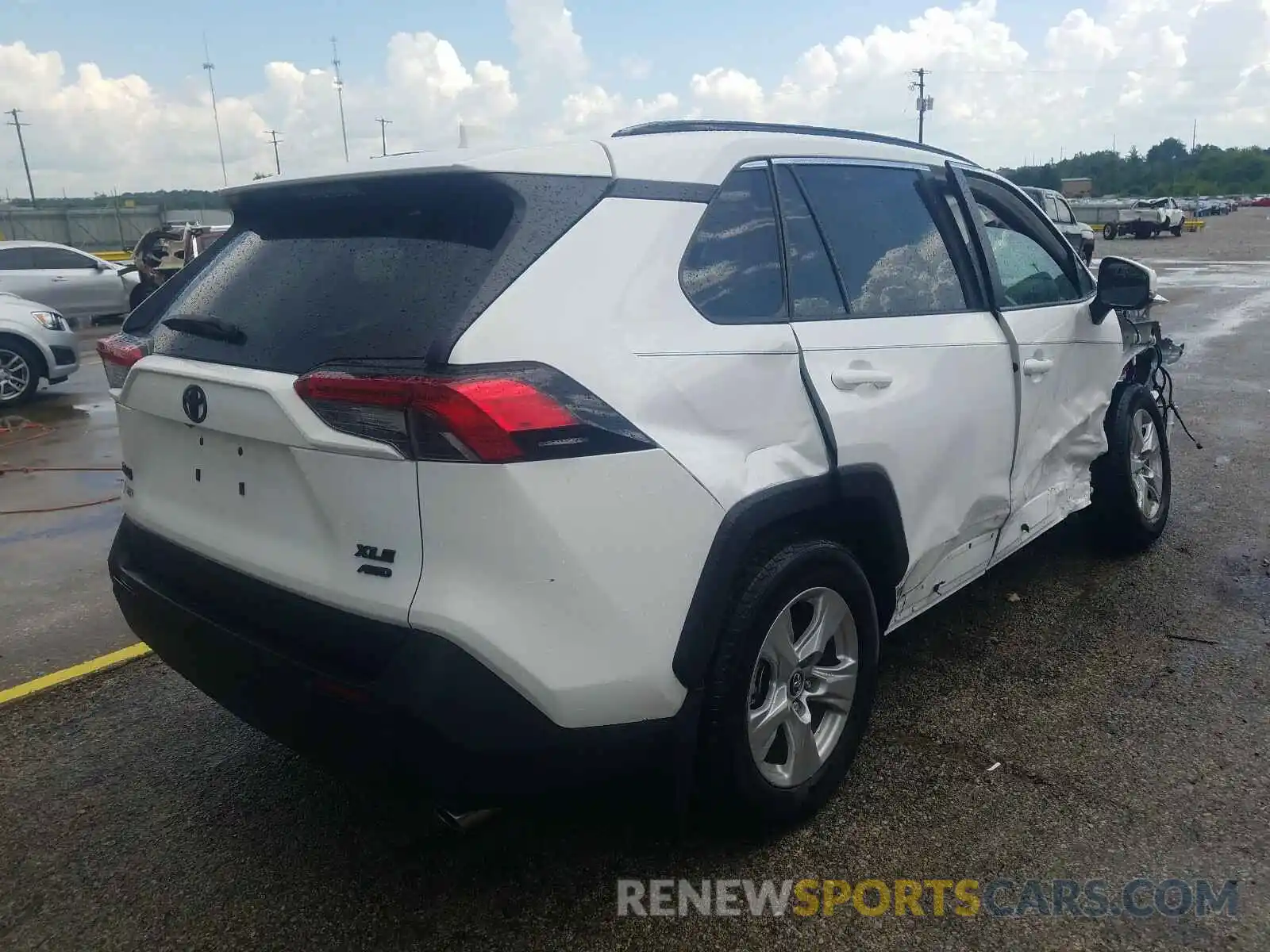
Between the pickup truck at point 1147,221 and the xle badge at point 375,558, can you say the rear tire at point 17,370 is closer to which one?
the xle badge at point 375,558

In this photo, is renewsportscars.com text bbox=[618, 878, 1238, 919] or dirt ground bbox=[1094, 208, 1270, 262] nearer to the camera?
renewsportscars.com text bbox=[618, 878, 1238, 919]

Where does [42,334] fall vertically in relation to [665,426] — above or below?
below

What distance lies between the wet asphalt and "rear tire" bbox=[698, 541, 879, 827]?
6.6 inches

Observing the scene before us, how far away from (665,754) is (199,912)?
125cm

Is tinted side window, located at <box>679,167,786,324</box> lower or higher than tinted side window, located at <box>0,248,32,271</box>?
higher

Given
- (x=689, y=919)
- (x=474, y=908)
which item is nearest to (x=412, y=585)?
(x=474, y=908)

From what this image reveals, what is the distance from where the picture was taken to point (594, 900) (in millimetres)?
2500

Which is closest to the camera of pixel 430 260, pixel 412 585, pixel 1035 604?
pixel 412 585

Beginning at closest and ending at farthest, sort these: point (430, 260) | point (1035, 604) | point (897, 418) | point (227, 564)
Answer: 1. point (430, 260)
2. point (227, 564)
3. point (897, 418)
4. point (1035, 604)

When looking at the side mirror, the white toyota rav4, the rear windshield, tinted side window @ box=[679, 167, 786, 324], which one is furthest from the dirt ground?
the rear windshield

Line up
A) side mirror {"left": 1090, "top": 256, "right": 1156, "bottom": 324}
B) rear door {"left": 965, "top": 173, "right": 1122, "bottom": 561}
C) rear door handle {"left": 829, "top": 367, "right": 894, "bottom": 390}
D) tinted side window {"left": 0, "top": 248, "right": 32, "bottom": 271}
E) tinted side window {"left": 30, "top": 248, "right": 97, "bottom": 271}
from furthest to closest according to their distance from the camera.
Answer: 1. tinted side window {"left": 30, "top": 248, "right": 97, "bottom": 271}
2. tinted side window {"left": 0, "top": 248, "right": 32, "bottom": 271}
3. side mirror {"left": 1090, "top": 256, "right": 1156, "bottom": 324}
4. rear door {"left": 965, "top": 173, "right": 1122, "bottom": 561}
5. rear door handle {"left": 829, "top": 367, "right": 894, "bottom": 390}

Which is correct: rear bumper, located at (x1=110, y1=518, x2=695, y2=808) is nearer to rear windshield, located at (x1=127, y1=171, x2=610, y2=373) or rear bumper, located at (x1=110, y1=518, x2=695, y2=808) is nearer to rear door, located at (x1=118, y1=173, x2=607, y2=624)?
rear door, located at (x1=118, y1=173, x2=607, y2=624)

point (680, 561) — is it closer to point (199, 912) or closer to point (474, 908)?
point (474, 908)

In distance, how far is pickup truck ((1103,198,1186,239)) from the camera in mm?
43969
